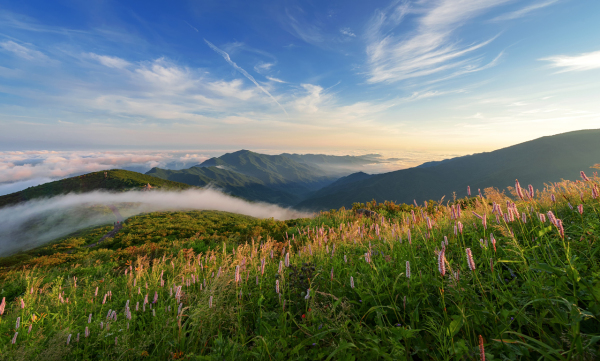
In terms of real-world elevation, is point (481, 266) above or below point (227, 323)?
above

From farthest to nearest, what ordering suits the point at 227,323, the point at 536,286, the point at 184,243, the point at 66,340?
the point at 184,243
the point at 227,323
the point at 66,340
the point at 536,286

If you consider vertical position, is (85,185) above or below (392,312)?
above

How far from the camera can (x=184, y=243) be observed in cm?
1315

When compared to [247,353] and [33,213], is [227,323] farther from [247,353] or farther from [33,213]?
[33,213]

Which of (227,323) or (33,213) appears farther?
(33,213)

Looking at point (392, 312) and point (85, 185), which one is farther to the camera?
point (85, 185)

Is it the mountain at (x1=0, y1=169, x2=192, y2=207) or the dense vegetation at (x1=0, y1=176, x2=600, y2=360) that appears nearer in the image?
the dense vegetation at (x1=0, y1=176, x2=600, y2=360)

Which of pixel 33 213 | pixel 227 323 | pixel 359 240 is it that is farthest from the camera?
pixel 33 213

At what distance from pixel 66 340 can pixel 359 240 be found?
582cm

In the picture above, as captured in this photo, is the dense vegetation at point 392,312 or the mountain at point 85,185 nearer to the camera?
the dense vegetation at point 392,312

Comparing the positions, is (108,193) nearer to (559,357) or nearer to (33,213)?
(33,213)

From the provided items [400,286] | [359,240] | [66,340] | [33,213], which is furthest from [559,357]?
[33,213]

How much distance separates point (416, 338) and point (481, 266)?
1.83 metres

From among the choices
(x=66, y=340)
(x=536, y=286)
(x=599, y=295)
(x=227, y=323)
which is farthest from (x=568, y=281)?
(x=66, y=340)
